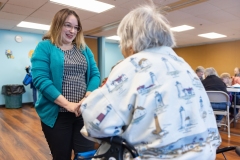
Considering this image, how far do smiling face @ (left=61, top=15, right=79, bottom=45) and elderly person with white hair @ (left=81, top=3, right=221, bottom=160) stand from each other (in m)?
0.61

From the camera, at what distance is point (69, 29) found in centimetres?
123

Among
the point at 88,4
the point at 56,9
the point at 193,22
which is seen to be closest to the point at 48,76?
the point at 88,4

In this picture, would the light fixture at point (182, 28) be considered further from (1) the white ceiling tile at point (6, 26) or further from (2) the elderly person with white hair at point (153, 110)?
(2) the elderly person with white hair at point (153, 110)

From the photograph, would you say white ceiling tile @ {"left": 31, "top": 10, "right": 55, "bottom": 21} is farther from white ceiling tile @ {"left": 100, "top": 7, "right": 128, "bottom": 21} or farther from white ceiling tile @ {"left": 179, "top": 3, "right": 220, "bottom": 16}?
white ceiling tile @ {"left": 179, "top": 3, "right": 220, "bottom": 16}

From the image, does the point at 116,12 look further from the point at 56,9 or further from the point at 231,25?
the point at 231,25

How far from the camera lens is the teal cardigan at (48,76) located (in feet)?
3.69

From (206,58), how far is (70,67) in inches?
366

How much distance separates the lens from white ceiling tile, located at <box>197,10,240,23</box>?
4789mm

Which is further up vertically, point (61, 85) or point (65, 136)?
point (61, 85)

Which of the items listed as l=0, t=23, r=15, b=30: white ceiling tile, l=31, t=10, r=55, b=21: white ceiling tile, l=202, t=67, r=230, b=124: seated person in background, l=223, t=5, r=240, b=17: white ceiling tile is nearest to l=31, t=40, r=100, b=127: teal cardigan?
l=202, t=67, r=230, b=124: seated person in background

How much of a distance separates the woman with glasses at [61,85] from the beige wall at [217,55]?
8.79 m

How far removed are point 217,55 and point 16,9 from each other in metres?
8.03

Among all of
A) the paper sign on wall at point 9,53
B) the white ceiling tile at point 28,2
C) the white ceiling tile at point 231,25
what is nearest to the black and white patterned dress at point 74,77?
the white ceiling tile at point 28,2

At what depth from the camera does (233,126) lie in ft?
13.1
